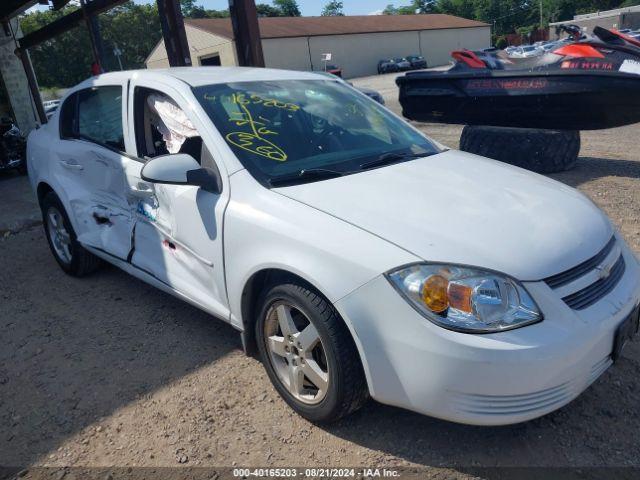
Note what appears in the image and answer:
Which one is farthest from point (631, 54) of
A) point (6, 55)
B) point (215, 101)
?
point (6, 55)

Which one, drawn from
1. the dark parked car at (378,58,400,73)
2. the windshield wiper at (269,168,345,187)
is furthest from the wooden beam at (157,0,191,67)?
the dark parked car at (378,58,400,73)

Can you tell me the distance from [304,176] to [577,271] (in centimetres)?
135

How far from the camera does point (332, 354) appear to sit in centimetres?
231

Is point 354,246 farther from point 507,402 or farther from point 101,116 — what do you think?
point 101,116

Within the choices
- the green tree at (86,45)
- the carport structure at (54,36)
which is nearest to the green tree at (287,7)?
the green tree at (86,45)

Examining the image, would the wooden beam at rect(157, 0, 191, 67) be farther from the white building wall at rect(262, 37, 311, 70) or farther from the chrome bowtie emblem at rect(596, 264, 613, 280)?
the white building wall at rect(262, 37, 311, 70)

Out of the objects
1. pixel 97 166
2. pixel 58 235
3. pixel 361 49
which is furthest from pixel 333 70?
pixel 97 166

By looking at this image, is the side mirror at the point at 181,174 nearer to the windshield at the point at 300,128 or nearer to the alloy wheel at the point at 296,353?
the windshield at the point at 300,128

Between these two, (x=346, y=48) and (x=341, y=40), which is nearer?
(x=341, y=40)

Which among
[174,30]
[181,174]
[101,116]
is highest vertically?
[174,30]

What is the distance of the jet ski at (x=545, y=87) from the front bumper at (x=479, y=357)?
15.7 feet

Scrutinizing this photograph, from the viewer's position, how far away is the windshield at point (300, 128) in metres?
2.93

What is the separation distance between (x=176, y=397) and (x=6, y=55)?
1273 centimetres

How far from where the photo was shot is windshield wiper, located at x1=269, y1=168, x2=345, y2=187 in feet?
8.96
